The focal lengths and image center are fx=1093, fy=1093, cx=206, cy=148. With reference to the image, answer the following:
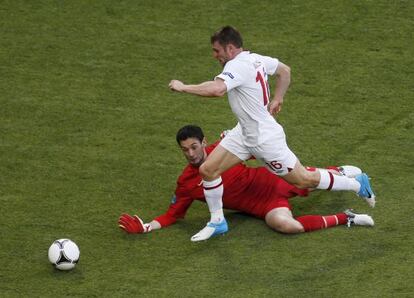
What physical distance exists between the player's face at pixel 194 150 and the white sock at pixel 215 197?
0.29m

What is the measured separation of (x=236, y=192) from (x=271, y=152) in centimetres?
69

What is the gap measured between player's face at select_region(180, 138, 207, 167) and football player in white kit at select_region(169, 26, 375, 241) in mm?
174

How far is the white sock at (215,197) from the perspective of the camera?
10.1m

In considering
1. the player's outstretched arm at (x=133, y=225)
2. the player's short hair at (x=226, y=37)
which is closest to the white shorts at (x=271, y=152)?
the player's short hair at (x=226, y=37)

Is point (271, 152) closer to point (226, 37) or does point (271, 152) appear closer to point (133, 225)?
point (226, 37)

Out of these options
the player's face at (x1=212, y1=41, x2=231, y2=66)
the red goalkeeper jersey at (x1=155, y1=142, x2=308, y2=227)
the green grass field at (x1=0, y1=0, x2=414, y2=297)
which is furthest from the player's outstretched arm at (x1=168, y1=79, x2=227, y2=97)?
the green grass field at (x1=0, y1=0, x2=414, y2=297)

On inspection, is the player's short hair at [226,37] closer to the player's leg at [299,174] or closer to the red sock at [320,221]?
the player's leg at [299,174]

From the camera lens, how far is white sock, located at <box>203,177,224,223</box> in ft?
33.0

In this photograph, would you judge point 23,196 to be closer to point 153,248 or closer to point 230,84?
point 153,248

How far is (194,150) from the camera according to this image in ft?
33.5

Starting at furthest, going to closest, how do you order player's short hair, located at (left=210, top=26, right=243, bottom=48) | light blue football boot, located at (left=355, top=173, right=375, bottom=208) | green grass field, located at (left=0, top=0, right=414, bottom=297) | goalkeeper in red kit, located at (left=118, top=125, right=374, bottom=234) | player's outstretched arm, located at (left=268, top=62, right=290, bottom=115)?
player's outstretched arm, located at (left=268, top=62, right=290, bottom=115) → light blue football boot, located at (left=355, top=173, right=375, bottom=208) → goalkeeper in red kit, located at (left=118, top=125, right=374, bottom=234) → player's short hair, located at (left=210, top=26, right=243, bottom=48) → green grass field, located at (left=0, top=0, right=414, bottom=297)

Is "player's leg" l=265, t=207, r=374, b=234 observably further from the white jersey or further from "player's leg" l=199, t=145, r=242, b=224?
the white jersey

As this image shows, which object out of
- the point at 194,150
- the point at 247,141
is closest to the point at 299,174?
the point at 247,141

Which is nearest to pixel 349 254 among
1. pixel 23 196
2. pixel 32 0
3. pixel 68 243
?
pixel 68 243
